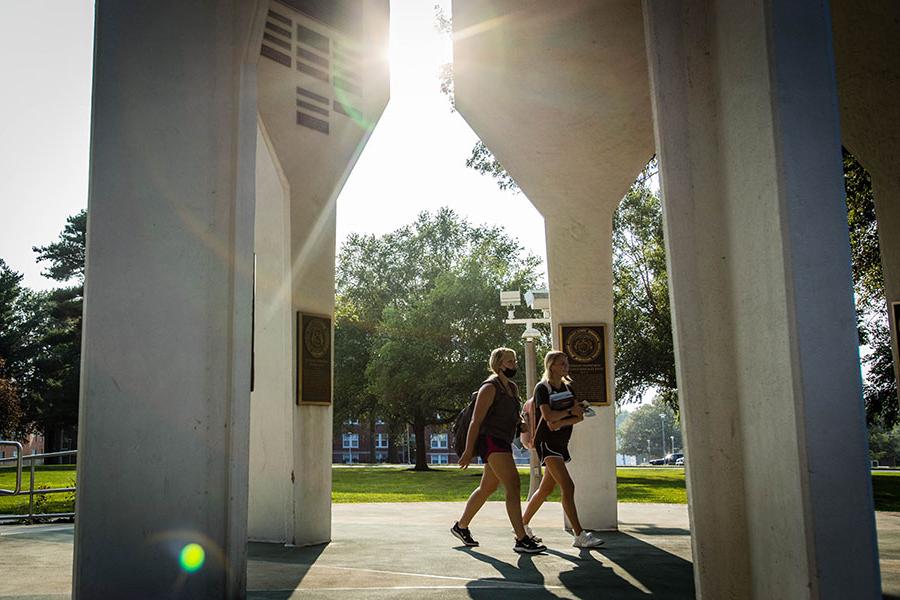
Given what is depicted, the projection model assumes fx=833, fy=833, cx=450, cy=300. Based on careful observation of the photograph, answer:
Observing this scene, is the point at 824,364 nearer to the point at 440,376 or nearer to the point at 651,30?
the point at 651,30

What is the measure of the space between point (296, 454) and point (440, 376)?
92.7 ft

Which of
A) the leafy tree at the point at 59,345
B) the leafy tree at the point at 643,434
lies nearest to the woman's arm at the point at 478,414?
the leafy tree at the point at 59,345

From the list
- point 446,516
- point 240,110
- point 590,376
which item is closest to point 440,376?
point 446,516

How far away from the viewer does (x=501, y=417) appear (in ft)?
27.0

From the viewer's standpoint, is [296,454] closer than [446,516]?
Yes

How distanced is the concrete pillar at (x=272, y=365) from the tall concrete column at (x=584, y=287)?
3446 mm

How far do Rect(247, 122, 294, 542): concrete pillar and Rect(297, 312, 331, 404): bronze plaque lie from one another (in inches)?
4.8

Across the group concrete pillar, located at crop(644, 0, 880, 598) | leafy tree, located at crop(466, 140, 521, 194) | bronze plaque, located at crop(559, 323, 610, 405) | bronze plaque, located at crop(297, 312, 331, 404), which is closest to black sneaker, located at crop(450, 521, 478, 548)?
bronze plaque, located at crop(297, 312, 331, 404)

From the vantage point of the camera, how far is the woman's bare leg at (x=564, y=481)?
834cm

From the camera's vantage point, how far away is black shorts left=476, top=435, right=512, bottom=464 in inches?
321

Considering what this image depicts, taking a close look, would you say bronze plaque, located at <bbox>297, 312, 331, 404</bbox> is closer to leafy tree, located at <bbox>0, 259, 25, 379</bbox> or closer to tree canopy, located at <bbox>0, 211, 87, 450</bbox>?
tree canopy, located at <bbox>0, 211, 87, 450</bbox>

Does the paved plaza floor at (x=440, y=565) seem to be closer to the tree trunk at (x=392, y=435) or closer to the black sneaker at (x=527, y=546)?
the black sneaker at (x=527, y=546)

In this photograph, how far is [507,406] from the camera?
8266 millimetres

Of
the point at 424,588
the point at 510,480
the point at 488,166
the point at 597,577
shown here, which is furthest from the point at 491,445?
the point at 488,166
